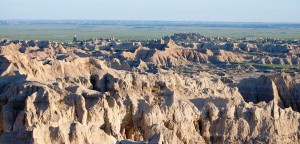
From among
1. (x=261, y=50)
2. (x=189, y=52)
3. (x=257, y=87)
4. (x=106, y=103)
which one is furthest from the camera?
(x=261, y=50)

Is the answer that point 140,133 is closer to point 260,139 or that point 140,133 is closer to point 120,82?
point 120,82

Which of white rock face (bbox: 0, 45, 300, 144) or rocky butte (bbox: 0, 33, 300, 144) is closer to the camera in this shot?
rocky butte (bbox: 0, 33, 300, 144)

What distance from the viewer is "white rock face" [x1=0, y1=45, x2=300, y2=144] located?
90.4ft

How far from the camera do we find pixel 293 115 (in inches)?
1448

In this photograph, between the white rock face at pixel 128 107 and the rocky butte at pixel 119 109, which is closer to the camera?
the rocky butte at pixel 119 109

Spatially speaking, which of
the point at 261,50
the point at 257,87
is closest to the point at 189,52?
the point at 261,50

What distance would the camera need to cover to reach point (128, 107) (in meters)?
31.3

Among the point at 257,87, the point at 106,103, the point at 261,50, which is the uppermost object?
the point at 106,103

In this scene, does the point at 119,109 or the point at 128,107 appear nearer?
the point at 119,109

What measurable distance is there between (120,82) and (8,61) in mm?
6489

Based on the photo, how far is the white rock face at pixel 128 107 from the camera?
2755cm

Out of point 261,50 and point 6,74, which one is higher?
point 6,74

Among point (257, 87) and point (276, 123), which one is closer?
point (276, 123)

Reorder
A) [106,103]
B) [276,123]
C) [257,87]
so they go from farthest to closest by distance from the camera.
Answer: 1. [257,87]
2. [276,123]
3. [106,103]
